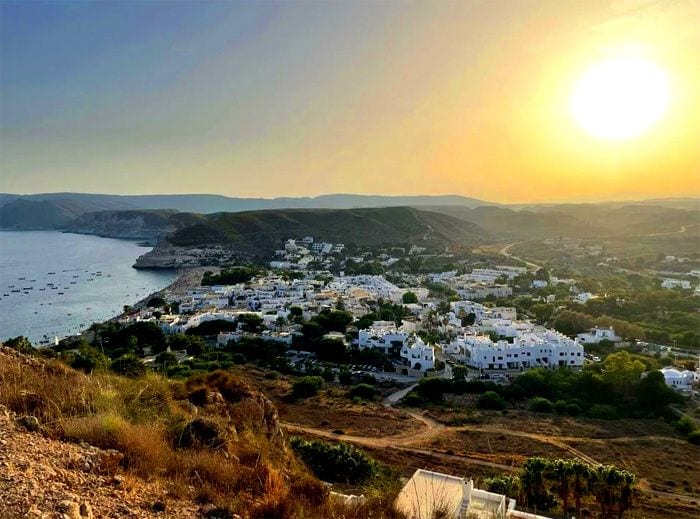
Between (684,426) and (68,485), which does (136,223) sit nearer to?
(684,426)

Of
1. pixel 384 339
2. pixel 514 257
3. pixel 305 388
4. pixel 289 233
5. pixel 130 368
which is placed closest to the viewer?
pixel 130 368

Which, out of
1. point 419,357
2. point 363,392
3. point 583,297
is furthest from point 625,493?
point 583,297

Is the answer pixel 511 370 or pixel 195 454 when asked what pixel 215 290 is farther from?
pixel 195 454

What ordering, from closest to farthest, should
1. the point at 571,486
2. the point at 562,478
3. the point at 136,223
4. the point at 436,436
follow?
the point at 562,478 → the point at 571,486 → the point at 436,436 → the point at 136,223

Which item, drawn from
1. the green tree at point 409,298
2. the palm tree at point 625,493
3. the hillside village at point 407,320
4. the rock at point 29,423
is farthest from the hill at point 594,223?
the rock at point 29,423

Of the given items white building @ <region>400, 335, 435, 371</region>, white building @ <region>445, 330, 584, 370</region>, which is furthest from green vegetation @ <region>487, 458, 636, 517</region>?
white building @ <region>445, 330, 584, 370</region>

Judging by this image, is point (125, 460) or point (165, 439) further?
point (165, 439)

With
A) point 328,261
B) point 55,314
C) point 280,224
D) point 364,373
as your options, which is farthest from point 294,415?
point 280,224

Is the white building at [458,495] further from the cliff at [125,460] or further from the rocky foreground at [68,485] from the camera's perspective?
the rocky foreground at [68,485]
